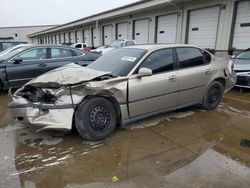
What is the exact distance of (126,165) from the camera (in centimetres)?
319

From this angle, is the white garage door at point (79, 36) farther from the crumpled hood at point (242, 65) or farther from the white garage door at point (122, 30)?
the crumpled hood at point (242, 65)

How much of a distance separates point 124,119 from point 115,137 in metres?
0.34

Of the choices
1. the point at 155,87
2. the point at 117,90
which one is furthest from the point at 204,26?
the point at 117,90

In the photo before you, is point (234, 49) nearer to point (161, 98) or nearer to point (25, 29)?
point (161, 98)

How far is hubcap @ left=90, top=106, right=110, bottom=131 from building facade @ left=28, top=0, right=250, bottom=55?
975 centimetres

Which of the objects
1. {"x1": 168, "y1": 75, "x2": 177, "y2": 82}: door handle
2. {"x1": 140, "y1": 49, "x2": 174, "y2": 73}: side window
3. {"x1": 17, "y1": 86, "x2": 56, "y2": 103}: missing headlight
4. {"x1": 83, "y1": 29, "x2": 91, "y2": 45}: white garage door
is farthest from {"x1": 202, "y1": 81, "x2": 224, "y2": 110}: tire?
{"x1": 83, "y1": 29, "x2": 91, "y2": 45}: white garage door

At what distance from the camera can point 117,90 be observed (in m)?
3.86

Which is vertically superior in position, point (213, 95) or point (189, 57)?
point (189, 57)

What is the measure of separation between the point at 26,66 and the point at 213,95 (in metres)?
5.18

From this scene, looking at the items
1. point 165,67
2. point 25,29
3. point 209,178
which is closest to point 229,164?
point 209,178

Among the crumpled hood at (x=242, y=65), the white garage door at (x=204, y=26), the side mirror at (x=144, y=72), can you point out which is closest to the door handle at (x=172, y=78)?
the side mirror at (x=144, y=72)

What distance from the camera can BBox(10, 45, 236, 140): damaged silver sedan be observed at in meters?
3.56

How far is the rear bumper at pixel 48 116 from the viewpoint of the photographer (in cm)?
350

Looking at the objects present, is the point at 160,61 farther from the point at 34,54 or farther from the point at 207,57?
the point at 34,54
